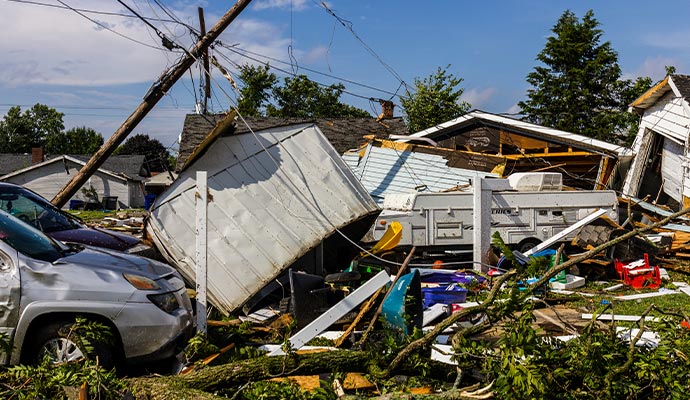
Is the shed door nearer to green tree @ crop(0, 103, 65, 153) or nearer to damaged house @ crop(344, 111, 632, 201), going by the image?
damaged house @ crop(344, 111, 632, 201)

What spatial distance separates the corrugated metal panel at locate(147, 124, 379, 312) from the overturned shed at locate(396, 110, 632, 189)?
1013 centimetres

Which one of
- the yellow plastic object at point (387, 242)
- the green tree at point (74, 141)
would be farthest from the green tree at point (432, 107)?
the green tree at point (74, 141)

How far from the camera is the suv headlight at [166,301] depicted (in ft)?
18.9

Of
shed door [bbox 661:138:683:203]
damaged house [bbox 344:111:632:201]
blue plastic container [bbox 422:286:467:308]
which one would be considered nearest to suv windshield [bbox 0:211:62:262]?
blue plastic container [bbox 422:286:467:308]

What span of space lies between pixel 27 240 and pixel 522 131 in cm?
1756

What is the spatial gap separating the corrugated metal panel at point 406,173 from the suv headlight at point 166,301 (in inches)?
408

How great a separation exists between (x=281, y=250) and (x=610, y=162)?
14703 millimetres

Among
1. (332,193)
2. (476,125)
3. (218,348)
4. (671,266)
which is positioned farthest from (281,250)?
(476,125)

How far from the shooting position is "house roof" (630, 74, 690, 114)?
669 inches

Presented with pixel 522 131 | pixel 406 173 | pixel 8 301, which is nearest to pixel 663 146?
pixel 522 131

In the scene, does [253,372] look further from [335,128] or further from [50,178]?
[50,178]

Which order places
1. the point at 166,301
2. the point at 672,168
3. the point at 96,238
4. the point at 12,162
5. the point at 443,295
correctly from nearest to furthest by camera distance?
the point at 166,301, the point at 443,295, the point at 96,238, the point at 672,168, the point at 12,162

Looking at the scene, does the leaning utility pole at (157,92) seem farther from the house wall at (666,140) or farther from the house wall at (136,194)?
the house wall at (136,194)

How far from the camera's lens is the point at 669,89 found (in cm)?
1792
